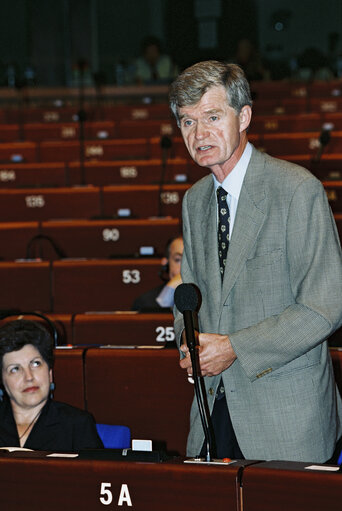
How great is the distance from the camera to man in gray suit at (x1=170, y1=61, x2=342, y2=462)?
2049 millimetres

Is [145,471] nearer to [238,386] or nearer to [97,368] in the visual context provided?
[238,386]

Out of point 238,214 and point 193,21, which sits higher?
point 193,21

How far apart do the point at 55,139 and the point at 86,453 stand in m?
7.80

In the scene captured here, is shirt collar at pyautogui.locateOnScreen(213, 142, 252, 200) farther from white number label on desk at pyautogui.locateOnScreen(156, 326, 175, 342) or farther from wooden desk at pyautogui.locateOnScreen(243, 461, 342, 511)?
white number label on desk at pyautogui.locateOnScreen(156, 326, 175, 342)

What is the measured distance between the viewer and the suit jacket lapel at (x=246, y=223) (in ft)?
7.08

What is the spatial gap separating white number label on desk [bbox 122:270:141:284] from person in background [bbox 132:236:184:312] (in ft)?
0.61

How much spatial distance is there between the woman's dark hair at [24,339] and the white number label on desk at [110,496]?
4.86 ft

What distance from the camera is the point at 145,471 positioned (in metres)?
1.67

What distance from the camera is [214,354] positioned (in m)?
2.05

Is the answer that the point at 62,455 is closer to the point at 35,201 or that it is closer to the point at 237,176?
the point at 237,176

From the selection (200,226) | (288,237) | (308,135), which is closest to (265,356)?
(288,237)

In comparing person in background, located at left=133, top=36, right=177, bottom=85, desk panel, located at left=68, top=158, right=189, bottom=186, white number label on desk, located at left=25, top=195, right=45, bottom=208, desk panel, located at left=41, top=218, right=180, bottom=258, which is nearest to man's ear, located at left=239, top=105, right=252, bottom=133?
desk panel, located at left=41, top=218, right=180, bottom=258

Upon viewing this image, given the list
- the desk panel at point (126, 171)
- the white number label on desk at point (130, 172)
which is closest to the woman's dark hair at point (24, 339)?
the desk panel at point (126, 171)

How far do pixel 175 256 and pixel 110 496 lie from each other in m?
3.13
